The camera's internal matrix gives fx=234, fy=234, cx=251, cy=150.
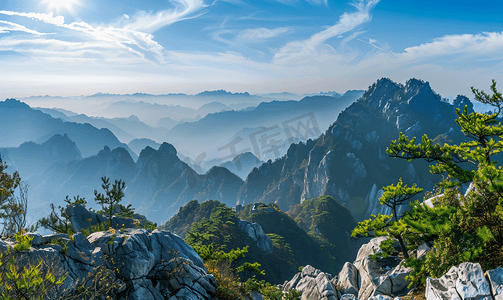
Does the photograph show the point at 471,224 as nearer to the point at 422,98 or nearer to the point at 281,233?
the point at 281,233

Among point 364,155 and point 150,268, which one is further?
point 364,155

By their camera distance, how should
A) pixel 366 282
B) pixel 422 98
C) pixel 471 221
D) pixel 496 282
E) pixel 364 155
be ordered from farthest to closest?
pixel 422 98 < pixel 364 155 < pixel 366 282 < pixel 471 221 < pixel 496 282

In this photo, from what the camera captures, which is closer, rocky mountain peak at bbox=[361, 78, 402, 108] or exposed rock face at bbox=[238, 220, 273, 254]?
exposed rock face at bbox=[238, 220, 273, 254]

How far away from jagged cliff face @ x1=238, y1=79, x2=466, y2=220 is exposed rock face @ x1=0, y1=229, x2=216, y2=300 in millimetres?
97349

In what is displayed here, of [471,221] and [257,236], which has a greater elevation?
[471,221]

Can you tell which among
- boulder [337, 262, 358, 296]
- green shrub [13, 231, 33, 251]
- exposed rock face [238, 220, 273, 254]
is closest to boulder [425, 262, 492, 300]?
boulder [337, 262, 358, 296]

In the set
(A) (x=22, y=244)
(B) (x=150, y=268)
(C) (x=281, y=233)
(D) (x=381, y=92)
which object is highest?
(D) (x=381, y=92)

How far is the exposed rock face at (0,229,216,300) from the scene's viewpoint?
967cm

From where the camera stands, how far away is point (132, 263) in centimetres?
1098

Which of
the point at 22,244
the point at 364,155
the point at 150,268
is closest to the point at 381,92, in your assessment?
the point at 364,155

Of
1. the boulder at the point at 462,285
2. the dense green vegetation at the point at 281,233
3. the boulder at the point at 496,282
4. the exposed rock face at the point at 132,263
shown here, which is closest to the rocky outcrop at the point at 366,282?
the boulder at the point at 462,285

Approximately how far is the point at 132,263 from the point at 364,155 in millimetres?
113732

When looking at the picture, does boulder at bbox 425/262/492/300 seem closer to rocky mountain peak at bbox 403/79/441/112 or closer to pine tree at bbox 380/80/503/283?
pine tree at bbox 380/80/503/283

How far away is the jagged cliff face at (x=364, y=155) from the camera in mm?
100156
